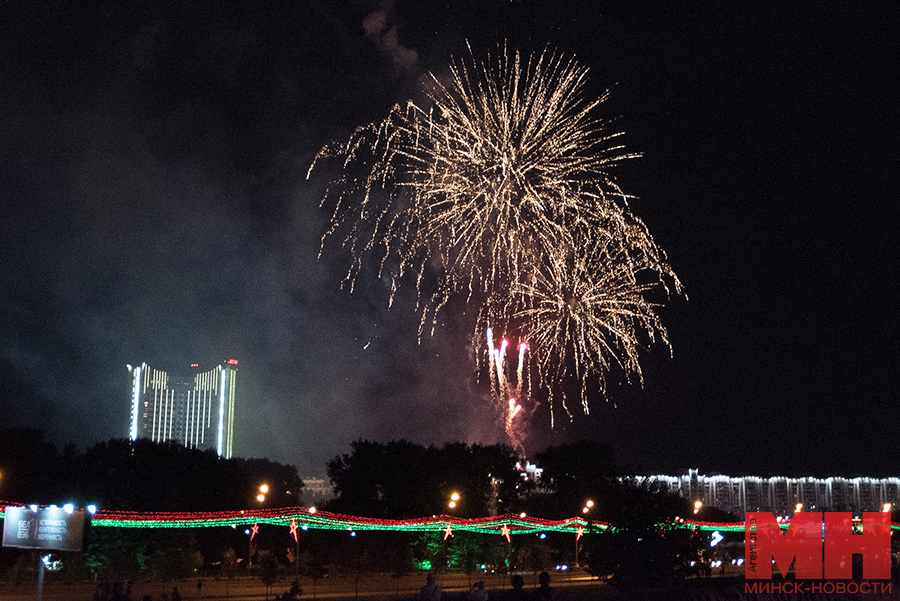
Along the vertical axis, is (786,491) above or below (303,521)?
below

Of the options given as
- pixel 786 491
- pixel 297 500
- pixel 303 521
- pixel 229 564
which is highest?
pixel 303 521

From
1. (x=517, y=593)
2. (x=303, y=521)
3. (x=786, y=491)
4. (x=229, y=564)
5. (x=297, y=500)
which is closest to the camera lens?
(x=517, y=593)

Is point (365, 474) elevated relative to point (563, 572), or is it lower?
elevated

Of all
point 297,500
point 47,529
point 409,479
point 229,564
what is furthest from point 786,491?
point 47,529

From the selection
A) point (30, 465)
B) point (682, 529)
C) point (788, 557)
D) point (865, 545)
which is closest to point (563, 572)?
point (788, 557)

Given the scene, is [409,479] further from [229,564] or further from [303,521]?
[303,521]

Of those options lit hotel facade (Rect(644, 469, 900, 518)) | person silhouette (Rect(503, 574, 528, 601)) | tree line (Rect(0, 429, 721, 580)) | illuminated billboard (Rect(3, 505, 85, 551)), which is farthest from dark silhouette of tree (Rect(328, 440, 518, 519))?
lit hotel facade (Rect(644, 469, 900, 518))

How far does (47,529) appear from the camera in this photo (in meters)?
18.1

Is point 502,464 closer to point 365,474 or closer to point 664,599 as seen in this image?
point 365,474

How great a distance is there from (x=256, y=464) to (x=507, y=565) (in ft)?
106

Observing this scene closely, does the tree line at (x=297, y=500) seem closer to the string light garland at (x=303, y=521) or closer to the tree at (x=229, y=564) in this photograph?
the tree at (x=229, y=564)

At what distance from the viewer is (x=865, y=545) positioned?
2850 cm

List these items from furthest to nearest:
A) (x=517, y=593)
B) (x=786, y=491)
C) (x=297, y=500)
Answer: (x=786, y=491) → (x=297, y=500) → (x=517, y=593)

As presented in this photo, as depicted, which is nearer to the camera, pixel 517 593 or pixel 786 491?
pixel 517 593
